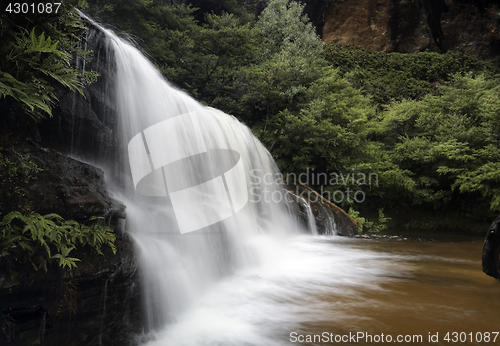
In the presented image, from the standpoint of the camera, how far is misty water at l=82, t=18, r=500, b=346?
137 inches

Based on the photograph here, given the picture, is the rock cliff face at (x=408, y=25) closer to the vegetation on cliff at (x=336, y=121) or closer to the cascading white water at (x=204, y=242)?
the vegetation on cliff at (x=336, y=121)

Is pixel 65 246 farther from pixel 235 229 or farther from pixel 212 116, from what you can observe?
pixel 212 116

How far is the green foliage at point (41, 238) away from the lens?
281cm

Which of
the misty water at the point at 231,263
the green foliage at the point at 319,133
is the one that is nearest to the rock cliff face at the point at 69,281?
the misty water at the point at 231,263

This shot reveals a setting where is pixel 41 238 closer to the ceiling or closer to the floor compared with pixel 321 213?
closer to the ceiling

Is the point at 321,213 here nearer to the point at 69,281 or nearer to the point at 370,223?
the point at 370,223

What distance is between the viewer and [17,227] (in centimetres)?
290

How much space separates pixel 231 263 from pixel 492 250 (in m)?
3.99

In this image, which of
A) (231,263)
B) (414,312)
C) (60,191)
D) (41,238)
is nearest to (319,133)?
(231,263)

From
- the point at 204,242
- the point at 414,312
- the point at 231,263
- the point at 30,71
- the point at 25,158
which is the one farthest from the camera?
the point at 231,263

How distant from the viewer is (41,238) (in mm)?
2826

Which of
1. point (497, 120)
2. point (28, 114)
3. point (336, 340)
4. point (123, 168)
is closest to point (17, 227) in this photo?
point (28, 114)

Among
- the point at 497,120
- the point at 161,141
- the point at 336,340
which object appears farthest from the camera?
the point at 497,120

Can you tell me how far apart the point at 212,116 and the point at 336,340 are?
6436 millimetres
